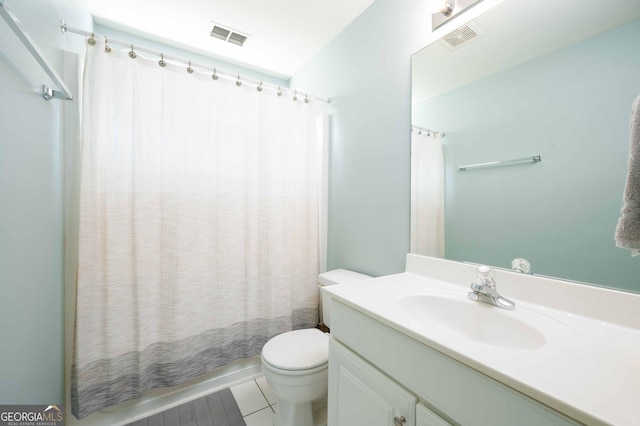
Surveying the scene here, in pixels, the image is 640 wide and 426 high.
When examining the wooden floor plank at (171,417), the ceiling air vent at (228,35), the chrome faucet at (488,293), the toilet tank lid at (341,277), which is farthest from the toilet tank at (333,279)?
the ceiling air vent at (228,35)

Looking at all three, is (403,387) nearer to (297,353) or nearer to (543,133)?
(297,353)

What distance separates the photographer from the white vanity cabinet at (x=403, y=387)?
508 millimetres

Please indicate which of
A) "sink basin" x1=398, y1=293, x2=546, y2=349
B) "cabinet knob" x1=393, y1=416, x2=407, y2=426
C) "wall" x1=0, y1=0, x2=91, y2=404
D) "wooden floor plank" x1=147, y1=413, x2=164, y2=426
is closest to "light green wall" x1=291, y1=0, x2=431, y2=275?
"sink basin" x1=398, y1=293, x2=546, y2=349

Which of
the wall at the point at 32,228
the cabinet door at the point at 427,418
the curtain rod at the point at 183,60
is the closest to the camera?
the cabinet door at the point at 427,418

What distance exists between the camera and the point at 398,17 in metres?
1.39

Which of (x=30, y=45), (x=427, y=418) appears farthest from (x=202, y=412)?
(x=30, y=45)

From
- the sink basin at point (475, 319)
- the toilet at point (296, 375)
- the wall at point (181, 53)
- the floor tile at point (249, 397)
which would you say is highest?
the wall at point (181, 53)

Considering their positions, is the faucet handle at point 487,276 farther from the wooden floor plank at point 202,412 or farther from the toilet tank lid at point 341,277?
the wooden floor plank at point 202,412

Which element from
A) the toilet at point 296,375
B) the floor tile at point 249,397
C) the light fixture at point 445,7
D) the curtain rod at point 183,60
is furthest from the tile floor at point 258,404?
the light fixture at point 445,7

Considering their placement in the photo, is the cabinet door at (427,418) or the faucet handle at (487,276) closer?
the cabinet door at (427,418)

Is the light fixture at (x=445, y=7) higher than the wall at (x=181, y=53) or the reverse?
the reverse

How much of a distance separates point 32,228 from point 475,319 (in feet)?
5.30

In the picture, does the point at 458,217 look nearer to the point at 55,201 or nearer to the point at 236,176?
the point at 236,176

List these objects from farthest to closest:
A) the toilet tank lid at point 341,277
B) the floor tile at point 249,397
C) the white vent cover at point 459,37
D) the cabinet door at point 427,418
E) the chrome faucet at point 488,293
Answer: the toilet tank lid at point 341,277 < the floor tile at point 249,397 < the white vent cover at point 459,37 < the chrome faucet at point 488,293 < the cabinet door at point 427,418
